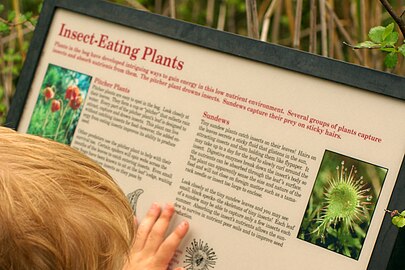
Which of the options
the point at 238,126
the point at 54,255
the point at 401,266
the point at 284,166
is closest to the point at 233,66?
the point at 238,126

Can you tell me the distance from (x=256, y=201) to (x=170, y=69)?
1.23 feet

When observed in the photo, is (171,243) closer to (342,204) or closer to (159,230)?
(159,230)

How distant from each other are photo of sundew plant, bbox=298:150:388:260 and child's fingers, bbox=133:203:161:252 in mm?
354

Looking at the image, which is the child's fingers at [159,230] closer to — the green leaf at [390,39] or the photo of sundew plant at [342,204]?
the photo of sundew plant at [342,204]

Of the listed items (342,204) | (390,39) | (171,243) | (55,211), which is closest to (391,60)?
(390,39)

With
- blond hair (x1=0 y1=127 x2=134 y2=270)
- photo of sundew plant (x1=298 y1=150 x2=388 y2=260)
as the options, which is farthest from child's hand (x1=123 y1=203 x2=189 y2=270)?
blond hair (x1=0 y1=127 x2=134 y2=270)

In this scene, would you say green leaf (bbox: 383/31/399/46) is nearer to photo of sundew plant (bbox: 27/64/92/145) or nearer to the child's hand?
the child's hand

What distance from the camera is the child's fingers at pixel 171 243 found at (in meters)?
1.82

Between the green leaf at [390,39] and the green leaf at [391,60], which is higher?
the green leaf at [390,39]

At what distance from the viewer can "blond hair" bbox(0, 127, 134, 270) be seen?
1215 mm

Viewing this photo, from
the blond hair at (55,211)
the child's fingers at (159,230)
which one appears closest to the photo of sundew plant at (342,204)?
the child's fingers at (159,230)

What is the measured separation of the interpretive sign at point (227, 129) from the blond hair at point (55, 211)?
1.37 feet

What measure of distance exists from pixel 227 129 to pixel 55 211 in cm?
62

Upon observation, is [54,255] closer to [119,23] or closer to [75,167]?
[75,167]
